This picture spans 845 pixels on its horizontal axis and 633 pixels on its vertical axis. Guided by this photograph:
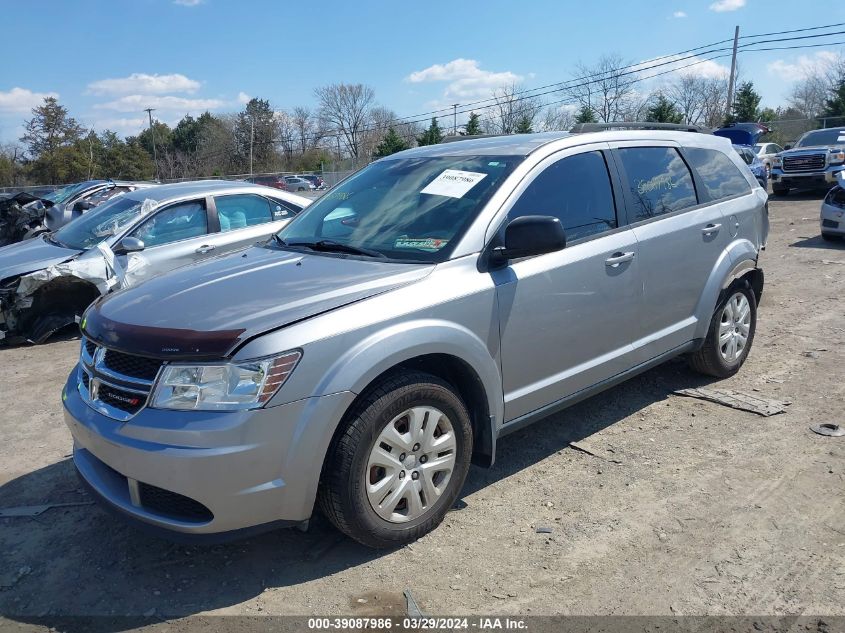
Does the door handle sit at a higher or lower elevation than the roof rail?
lower

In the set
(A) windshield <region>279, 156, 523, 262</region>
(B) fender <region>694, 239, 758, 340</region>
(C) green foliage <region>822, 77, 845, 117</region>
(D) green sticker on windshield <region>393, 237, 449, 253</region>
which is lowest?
(B) fender <region>694, 239, 758, 340</region>

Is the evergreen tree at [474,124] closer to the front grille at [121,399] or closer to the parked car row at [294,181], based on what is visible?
the parked car row at [294,181]

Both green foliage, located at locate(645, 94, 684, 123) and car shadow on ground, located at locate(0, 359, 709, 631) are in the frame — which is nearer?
car shadow on ground, located at locate(0, 359, 709, 631)

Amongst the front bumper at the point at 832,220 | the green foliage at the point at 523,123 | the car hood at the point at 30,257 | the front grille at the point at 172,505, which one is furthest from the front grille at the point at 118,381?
the green foliage at the point at 523,123

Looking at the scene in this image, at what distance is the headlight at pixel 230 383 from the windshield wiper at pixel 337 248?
971mm

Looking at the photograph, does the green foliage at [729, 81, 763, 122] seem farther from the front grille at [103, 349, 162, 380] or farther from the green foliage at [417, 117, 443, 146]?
the front grille at [103, 349, 162, 380]

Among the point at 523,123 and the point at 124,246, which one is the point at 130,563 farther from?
the point at 523,123

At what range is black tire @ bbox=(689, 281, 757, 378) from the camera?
5.04 m

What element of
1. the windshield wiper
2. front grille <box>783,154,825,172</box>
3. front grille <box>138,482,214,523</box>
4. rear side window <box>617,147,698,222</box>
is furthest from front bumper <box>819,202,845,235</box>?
front grille <box>138,482,214,523</box>

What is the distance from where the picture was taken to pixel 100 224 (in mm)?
8023

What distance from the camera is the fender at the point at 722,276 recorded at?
15.8 ft

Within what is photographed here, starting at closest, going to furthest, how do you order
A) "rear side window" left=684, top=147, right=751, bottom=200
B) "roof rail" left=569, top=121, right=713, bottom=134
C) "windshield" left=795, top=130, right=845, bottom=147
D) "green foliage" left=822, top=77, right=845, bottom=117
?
1. "roof rail" left=569, top=121, right=713, bottom=134
2. "rear side window" left=684, top=147, right=751, bottom=200
3. "windshield" left=795, top=130, right=845, bottom=147
4. "green foliage" left=822, top=77, right=845, bottom=117

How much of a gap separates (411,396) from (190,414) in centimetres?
95

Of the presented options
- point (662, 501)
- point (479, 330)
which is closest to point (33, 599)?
point (479, 330)
